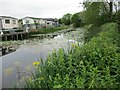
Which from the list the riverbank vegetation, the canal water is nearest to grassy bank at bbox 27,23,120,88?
the riverbank vegetation

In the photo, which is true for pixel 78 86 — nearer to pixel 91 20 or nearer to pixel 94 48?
pixel 94 48

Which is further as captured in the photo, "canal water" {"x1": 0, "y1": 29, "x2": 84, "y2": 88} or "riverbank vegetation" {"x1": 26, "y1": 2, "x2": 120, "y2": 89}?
"canal water" {"x1": 0, "y1": 29, "x2": 84, "y2": 88}

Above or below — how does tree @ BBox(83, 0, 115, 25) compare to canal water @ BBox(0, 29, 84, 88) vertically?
above

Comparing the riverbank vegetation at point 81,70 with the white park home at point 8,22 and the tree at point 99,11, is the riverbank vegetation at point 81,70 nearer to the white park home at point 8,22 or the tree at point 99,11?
the tree at point 99,11

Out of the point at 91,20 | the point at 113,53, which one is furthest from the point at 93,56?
the point at 91,20

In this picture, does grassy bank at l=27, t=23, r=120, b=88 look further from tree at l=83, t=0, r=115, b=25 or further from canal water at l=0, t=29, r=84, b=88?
tree at l=83, t=0, r=115, b=25

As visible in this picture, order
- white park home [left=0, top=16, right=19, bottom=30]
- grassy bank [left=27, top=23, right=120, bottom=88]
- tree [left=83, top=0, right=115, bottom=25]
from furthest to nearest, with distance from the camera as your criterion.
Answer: white park home [left=0, top=16, right=19, bottom=30] → tree [left=83, top=0, right=115, bottom=25] → grassy bank [left=27, top=23, right=120, bottom=88]

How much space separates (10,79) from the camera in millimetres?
6262

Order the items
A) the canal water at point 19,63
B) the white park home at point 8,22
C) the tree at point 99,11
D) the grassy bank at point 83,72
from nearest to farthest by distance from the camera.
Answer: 1. the grassy bank at point 83,72
2. the canal water at point 19,63
3. the tree at point 99,11
4. the white park home at point 8,22

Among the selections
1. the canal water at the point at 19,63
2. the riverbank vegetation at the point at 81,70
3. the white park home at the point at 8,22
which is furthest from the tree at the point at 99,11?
the white park home at the point at 8,22

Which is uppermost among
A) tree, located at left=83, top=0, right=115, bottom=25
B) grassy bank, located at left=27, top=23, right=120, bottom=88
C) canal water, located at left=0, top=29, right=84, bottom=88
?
tree, located at left=83, top=0, right=115, bottom=25

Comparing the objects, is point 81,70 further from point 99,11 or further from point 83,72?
point 99,11

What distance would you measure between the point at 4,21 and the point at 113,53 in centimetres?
4605

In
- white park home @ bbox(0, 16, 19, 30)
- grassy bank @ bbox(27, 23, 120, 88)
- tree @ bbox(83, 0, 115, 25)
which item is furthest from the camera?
white park home @ bbox(0, 16, 19, 30)
